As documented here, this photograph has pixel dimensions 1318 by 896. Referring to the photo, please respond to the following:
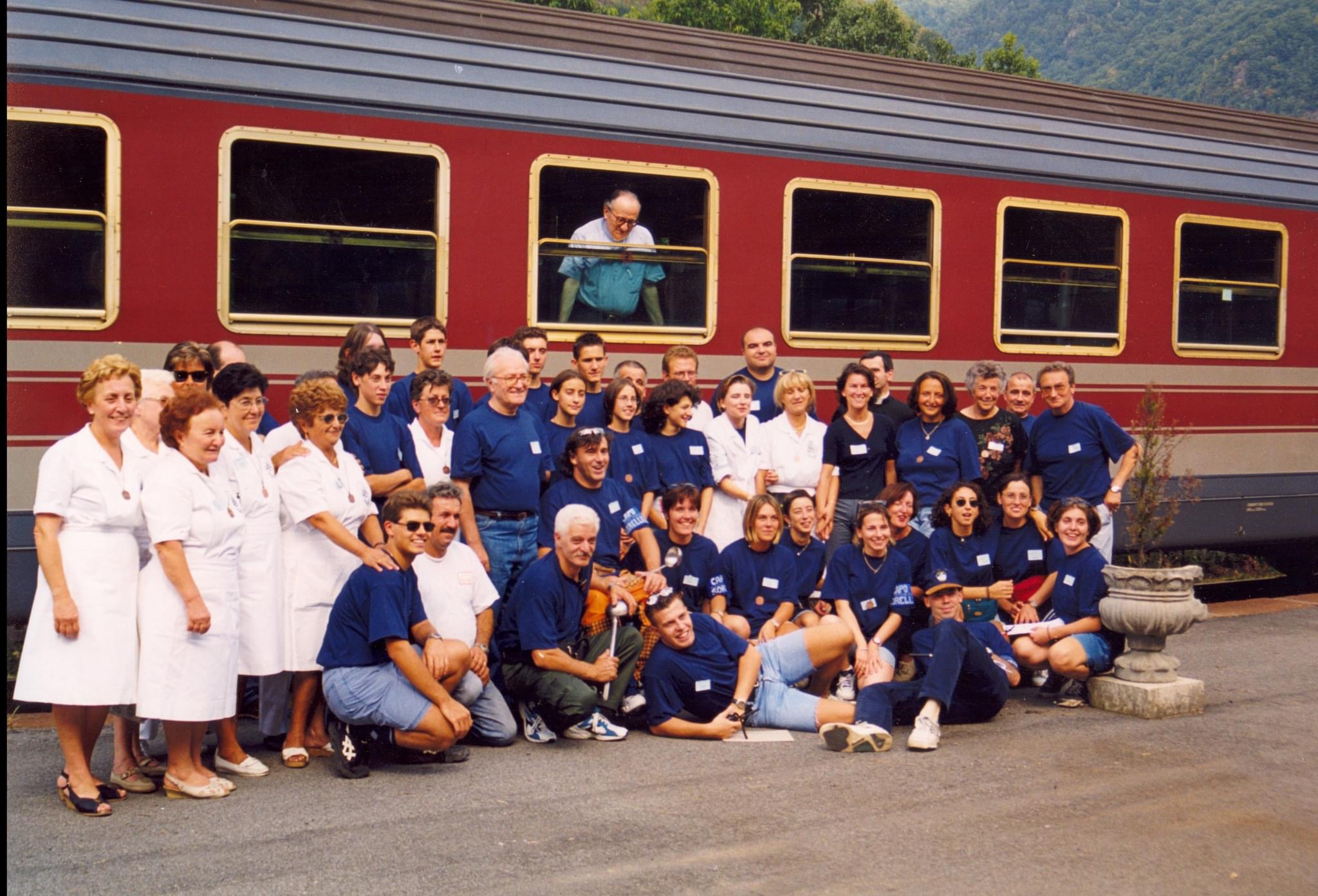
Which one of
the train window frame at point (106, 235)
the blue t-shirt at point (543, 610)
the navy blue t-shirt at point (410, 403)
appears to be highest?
the train window frame at point (106, 235)

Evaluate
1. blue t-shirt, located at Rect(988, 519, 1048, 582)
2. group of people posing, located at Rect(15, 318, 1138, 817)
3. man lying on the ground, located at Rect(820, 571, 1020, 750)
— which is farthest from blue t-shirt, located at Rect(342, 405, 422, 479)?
blue t-shirt, located at Rect(988, 519, 1048, 582)

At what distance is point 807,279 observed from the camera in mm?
8906

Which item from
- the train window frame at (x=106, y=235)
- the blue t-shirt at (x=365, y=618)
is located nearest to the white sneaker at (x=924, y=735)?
the blue t-shirt at (x=365, y=618)

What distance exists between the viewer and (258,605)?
595 cm

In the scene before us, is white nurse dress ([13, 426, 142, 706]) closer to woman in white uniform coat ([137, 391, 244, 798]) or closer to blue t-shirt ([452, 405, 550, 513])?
woman in white uniform coat ([137, 391, 244, 798])

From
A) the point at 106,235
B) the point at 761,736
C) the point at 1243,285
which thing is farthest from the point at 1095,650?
the point at 106,235

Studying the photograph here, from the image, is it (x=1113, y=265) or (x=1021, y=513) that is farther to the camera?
(x=1113, y=265)

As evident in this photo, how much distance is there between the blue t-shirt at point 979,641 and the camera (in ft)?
23.7

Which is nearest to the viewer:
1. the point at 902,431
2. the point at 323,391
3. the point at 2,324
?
the point at 2,324

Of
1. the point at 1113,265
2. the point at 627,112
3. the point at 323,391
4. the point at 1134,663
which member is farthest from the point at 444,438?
the point at 1113,265

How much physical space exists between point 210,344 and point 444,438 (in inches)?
47.8

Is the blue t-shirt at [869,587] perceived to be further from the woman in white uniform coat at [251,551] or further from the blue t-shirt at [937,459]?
the woman in white uniform coat at [251,551]

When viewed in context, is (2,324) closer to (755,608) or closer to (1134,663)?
(755,608)

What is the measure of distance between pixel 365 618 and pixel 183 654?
754 millimetres
